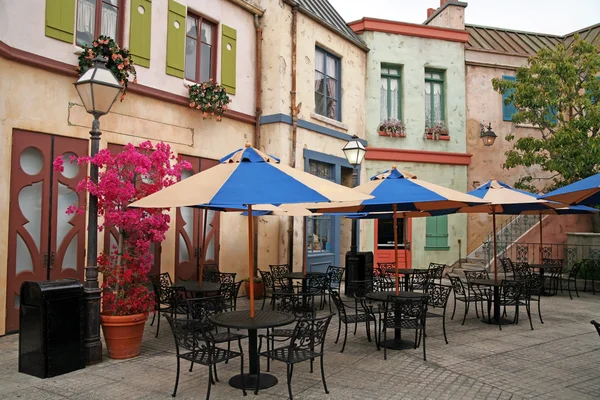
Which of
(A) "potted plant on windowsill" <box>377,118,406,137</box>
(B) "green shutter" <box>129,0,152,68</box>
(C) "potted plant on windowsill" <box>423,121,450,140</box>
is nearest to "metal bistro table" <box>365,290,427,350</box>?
(B) "green shutter" <box>129,0,152,68</box>

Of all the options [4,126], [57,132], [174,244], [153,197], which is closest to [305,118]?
[174,244]

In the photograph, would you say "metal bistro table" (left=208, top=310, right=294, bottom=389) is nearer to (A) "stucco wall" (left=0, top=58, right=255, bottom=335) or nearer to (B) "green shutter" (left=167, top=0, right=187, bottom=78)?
(A) "stucco wall" (left=0, top=58, right=255, bottom=335)

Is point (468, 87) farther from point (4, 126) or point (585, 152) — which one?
point (4, 126)

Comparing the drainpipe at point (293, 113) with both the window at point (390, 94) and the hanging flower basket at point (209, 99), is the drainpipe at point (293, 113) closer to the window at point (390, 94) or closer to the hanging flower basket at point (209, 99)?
the hanging flower basket at point (209, 99)

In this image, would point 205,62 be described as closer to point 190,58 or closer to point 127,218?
point 190,58

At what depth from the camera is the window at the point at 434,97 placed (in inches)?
675

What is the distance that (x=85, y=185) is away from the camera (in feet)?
20.6

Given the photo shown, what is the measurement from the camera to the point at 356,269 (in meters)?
12.2

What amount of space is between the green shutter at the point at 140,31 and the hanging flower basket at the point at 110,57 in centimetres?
71

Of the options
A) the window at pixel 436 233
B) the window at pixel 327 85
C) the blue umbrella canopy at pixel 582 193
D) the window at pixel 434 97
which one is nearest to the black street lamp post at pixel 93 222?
the blue umbrella canopy at pixel 582 193

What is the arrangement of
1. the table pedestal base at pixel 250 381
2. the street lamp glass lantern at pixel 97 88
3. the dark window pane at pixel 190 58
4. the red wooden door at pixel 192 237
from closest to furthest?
the table pedestal base at pixel 250 381 < the street lamp glass lantern at pixel 97 88 < the red wooden door at pixel 192 237 < the dark window pane at pixel 190 58

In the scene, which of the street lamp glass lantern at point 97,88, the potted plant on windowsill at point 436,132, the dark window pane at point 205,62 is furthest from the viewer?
the potted plant on windowsill at point 436,132

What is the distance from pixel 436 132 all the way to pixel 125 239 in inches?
488

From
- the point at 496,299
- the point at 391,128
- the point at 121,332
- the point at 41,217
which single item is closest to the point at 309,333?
the point at 121,332
